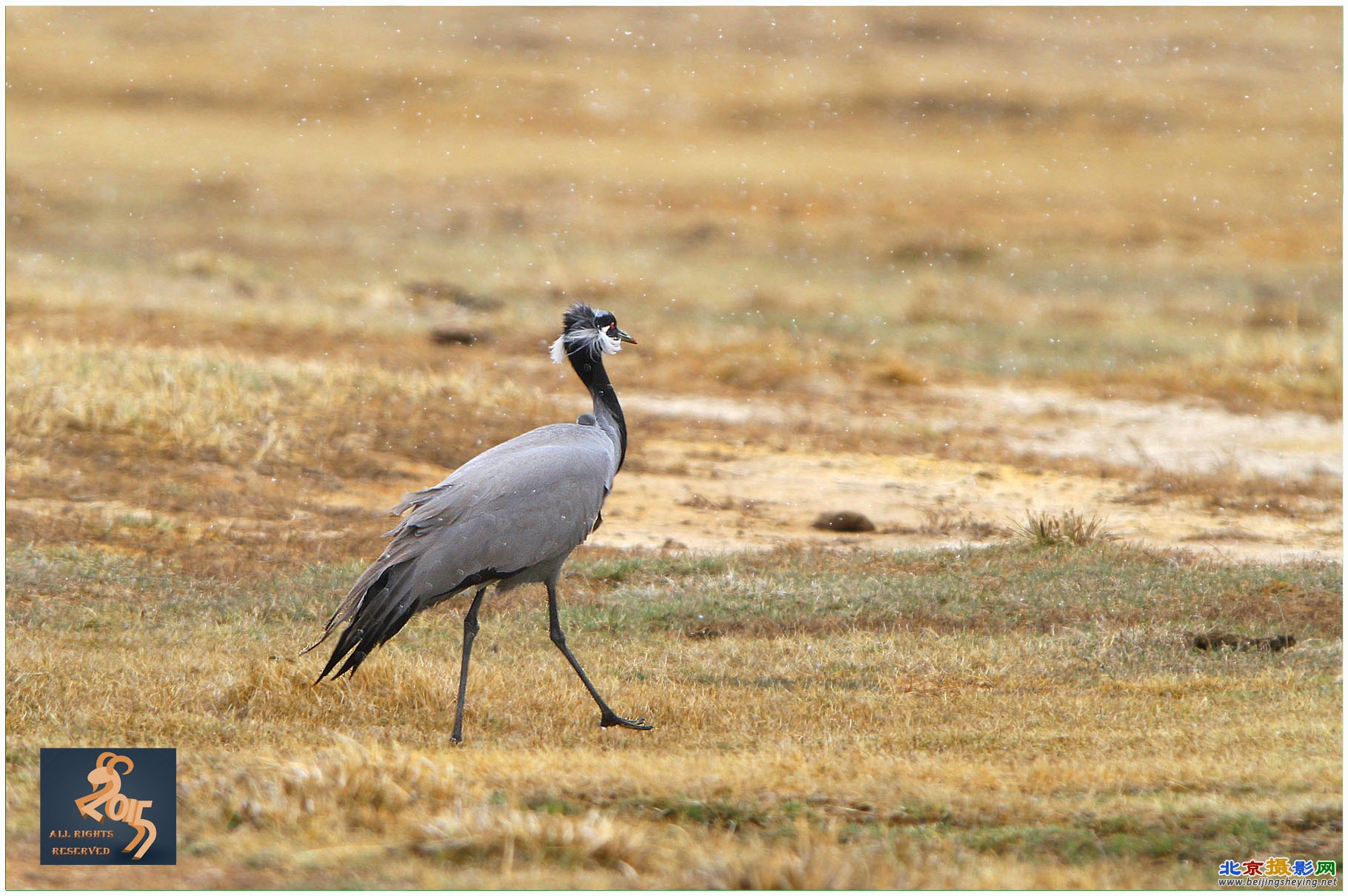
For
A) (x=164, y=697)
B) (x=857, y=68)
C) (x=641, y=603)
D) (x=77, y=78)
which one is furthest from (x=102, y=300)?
(x=857, y=68)

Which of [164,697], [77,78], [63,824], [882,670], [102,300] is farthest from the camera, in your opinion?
[77,78]

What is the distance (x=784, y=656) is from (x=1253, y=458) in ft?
31.4

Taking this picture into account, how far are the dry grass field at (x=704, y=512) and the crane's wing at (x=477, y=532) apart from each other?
2.08 feet

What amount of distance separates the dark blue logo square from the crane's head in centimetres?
327

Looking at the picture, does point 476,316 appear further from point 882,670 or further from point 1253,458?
point 882,670

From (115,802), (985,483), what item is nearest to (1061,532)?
(985,483)

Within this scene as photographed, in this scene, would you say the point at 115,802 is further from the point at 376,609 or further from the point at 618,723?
the point at 618,723

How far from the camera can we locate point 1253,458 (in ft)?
54.6

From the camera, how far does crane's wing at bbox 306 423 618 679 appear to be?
23.1 feet

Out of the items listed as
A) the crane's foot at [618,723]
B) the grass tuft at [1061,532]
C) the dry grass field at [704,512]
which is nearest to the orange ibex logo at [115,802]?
the dry grass field at [704,512]

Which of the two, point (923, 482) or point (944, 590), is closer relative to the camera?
point (944, 590)

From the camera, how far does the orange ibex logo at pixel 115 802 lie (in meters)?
5.55

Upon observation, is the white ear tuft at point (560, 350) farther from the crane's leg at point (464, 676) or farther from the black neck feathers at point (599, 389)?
the crane's leg at point (464, 676)

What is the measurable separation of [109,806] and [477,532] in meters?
2.13
